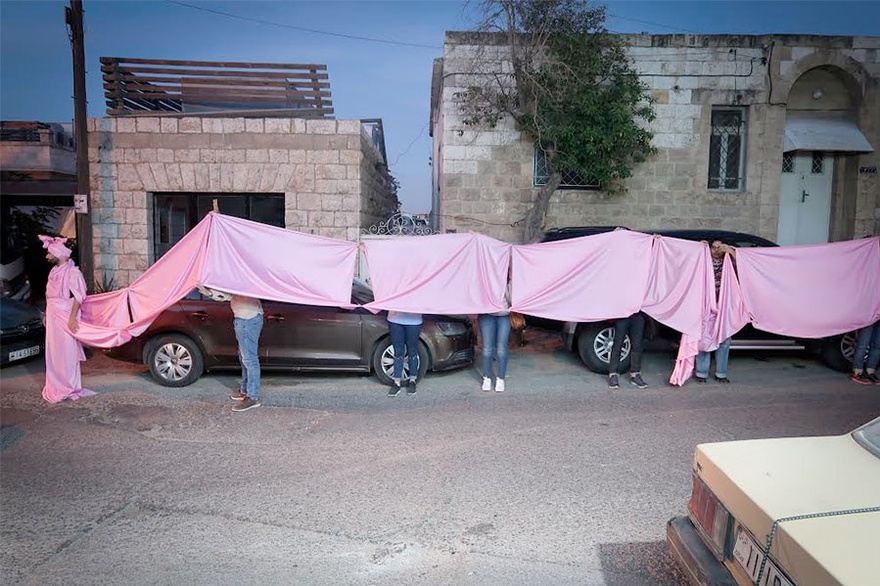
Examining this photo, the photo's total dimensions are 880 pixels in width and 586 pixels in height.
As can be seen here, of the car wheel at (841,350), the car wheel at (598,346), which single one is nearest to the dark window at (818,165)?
the car wheel at (841,350)

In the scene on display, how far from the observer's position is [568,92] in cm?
1245

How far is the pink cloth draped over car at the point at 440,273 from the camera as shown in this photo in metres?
7.62

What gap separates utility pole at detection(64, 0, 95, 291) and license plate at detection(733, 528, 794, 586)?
1175cm

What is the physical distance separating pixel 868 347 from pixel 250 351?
8125 millimetres

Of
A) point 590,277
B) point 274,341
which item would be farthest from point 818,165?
point 274,341

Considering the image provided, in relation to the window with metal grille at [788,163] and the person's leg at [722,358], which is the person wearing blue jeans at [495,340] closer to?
the person's leg at [722,358]

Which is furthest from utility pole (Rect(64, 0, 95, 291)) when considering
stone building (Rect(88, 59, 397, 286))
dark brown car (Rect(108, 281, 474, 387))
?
dark brown car (Rect(108, 281, 474, 387))

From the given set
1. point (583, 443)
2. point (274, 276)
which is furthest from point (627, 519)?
point (274, 276)

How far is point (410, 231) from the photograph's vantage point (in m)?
12.8

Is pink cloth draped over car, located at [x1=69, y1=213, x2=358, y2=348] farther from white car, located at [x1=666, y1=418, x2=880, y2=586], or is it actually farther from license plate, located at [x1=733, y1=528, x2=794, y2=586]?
Result: license plate, located at [x1=733, y1=528, x2=794, y2=586]

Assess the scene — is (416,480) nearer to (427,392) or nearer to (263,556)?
(263,556)

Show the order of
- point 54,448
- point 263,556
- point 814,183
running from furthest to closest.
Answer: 1. point 814,183
2. point 54,448
3. point 263,556

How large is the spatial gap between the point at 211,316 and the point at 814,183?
13730 millimetres

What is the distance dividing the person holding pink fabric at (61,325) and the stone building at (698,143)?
25.1 feet
